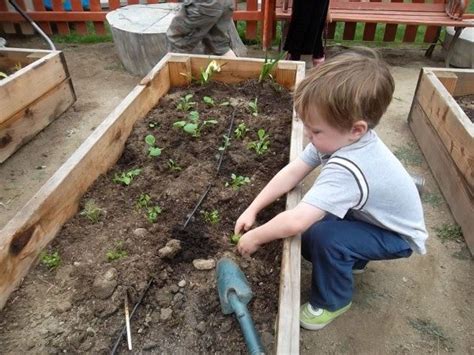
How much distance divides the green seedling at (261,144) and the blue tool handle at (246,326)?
1.13 m

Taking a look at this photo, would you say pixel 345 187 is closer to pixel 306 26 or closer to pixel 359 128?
pixel 359 128

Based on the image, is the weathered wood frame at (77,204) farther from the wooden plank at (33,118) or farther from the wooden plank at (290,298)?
the wooden plank at (33,118)

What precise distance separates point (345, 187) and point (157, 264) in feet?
2.77

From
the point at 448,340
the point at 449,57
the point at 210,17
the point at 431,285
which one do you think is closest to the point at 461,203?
the point at 431,285

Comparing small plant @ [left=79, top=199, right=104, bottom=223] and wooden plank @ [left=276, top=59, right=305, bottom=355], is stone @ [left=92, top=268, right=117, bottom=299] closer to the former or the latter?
small plant @ [left=79, top=199, right=104, bottom=223]

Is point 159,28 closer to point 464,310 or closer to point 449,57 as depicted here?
point 449,57

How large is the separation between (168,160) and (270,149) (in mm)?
614

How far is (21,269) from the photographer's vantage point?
1.67 metres

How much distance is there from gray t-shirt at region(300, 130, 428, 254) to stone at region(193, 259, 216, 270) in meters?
0.52

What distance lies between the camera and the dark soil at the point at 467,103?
10.9ft

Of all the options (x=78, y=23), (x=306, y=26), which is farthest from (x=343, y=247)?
(x=78, y=23)

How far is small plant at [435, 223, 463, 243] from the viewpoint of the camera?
2.54 meters

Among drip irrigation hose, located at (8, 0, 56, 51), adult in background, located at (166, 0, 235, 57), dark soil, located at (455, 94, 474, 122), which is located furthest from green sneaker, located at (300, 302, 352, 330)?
drip irrigation hose, located at (8, 0, 56, 51)

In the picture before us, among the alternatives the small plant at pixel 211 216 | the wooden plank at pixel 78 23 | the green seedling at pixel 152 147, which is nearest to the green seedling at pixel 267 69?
the green seedling at pixel 152 147
